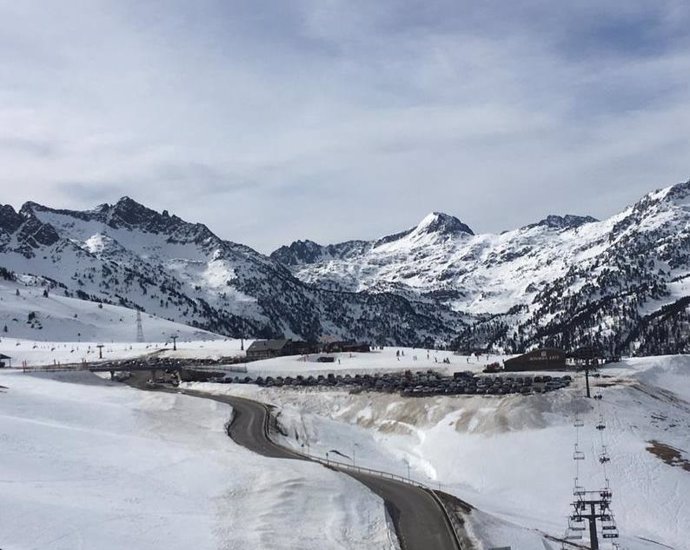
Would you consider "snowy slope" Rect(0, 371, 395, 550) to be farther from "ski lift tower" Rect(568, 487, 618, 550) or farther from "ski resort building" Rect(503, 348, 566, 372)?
"ski resort building" Rect(503, 348, 566, 372)

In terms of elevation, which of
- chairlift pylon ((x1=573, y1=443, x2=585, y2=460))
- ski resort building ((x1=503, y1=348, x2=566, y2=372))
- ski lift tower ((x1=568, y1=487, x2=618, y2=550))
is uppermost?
ski resort building ((x1=503, y1=348, x2=566, y2=372))

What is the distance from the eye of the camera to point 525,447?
76875mm

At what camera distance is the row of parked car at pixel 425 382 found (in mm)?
98438

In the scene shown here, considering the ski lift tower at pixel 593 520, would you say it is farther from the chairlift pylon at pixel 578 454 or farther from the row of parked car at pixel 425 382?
the row of parked car at pixel 425 382

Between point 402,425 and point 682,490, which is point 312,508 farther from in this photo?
point 402,425

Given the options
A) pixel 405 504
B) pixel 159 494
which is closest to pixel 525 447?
pixel 405 504

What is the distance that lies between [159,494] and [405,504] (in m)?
16.6

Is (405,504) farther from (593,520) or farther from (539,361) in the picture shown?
(539,361)

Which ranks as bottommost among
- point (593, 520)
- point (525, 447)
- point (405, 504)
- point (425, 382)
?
point (593, 520)

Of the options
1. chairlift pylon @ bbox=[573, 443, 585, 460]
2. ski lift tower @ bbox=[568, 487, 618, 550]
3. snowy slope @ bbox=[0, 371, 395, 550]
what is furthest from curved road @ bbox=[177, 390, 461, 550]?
chairlift pylon @ bbox=[573, 443, 585, 460]

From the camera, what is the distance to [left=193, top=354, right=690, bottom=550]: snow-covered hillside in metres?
60.0

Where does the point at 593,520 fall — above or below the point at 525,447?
below

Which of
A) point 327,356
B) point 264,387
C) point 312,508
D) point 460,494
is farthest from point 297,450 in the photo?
point 327,356

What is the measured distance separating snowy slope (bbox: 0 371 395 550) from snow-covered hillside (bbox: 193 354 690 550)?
10.1 m
